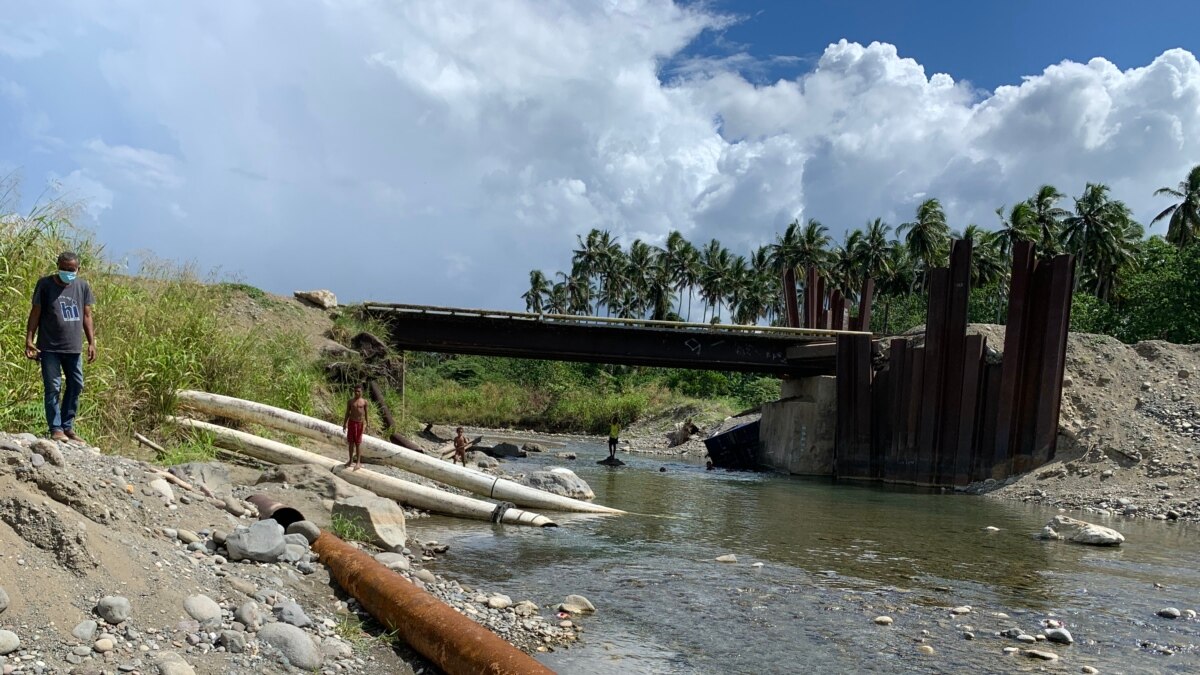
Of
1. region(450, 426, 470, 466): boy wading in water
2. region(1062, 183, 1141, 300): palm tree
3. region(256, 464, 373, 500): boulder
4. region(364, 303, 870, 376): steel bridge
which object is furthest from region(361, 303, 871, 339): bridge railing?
region(1062, 183, 1141, 300): palm tree

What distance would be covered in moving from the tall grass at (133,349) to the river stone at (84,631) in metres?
5.17

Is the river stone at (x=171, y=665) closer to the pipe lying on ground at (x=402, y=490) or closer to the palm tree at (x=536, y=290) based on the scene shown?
the pipe lying on ground at (x=402, y=490)

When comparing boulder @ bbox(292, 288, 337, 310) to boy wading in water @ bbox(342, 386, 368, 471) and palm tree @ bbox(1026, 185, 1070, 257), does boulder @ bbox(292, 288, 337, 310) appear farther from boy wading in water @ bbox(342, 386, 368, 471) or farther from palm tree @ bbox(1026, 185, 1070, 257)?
palm tree @ bbox(1026, 185, 1070, 257)

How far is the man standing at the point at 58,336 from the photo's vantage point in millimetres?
8586

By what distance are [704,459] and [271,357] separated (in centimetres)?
2646

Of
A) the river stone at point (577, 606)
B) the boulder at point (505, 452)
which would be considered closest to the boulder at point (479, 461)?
the boulder at point (505, 452)

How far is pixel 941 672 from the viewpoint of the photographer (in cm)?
669

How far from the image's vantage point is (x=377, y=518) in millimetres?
9664

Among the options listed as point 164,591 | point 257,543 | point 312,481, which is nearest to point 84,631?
point 164,591

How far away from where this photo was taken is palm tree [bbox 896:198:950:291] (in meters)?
68.2

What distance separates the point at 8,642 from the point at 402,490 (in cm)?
866

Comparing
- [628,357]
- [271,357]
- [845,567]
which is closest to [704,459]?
[628,357]

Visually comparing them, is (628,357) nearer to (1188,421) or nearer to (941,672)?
(1188,421)

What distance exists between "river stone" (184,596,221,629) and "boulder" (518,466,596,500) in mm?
10641
